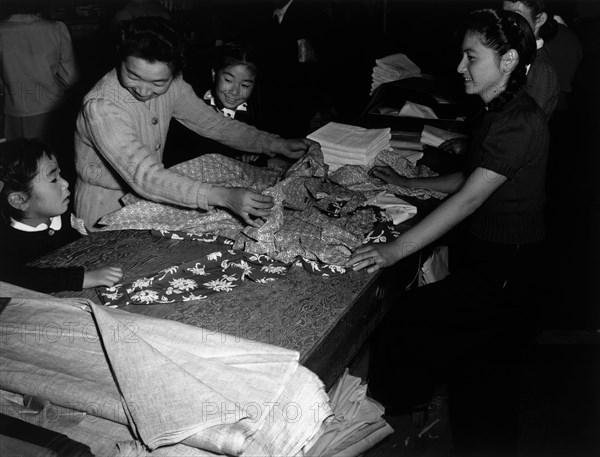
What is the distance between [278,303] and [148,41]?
1.02 metres

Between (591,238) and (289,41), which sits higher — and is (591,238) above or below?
below

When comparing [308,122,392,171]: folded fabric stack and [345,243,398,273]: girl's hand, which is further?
[308,122,392,171]: folded fabric stack

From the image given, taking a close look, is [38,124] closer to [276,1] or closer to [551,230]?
[276,1]

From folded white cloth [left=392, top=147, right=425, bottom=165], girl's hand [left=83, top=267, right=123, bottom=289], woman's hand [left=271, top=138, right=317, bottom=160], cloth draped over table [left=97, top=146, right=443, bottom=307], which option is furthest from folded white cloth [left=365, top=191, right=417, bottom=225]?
girl's hand [left=83, top=267, right=123, bottom=289]

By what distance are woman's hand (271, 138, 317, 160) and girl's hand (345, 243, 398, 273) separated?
0.79 m

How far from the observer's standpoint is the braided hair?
6.52ft

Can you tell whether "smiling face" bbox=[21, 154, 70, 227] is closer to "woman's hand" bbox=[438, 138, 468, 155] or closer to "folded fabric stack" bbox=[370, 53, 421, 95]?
"woman's hand" bbox=[438, 138, 468, 155]

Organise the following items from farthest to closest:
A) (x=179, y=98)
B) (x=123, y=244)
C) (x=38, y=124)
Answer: (x=38, y=124) < (x=179, y=98) < (x=123, y=244)

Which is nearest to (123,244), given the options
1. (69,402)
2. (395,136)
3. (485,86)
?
(69,402)

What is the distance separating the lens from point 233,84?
2594 millimetres

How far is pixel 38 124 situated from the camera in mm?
4496

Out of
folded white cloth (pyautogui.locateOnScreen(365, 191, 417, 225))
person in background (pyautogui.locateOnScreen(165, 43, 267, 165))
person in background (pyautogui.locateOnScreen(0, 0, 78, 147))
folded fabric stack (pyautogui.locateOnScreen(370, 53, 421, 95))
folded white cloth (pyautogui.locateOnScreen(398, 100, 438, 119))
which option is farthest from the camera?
person in background (pyautogui.locateOnScreen(0, 0, 78, 147))

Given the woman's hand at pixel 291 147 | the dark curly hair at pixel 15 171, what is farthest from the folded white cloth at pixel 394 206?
the dark curly hair at pixel 15 171

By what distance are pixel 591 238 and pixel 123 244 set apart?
3988 millimetres
